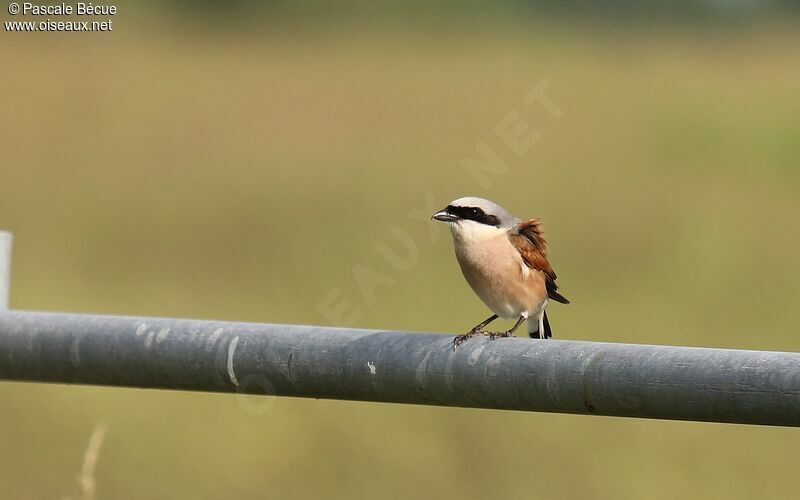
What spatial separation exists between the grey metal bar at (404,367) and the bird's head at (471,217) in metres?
1.75

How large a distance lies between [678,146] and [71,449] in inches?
272

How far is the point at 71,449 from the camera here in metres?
8.27

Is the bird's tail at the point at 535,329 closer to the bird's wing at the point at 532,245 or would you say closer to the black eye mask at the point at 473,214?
the bird's wing at the point at 532,245

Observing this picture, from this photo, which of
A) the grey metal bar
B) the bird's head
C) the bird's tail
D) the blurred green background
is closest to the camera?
the grey metal bar

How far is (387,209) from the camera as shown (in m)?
11.8

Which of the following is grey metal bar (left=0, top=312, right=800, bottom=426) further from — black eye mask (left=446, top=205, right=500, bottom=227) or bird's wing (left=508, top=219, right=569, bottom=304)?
bird's wing (left=508, top=219, right=569, bottom=304)

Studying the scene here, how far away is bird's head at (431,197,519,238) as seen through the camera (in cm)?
452

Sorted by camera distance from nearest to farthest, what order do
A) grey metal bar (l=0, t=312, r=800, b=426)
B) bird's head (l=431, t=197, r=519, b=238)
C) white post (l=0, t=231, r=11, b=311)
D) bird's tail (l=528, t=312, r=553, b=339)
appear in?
grey metal bar (l=0, t=312, r=800, b=426)
white post (l=0, t=231, r=11, b=311)
bird's head (l=431, t=197, r=519, b=238)
bird's tail (l=528, t=312, r=553, b=339)

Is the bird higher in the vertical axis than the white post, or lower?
lower

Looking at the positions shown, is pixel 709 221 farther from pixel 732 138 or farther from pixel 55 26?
pixel 55 26

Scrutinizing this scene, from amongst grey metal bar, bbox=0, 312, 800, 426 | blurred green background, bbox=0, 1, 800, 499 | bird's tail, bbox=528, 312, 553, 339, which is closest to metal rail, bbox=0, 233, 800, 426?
grey metal bar, bbox=0, 312, 800, 426

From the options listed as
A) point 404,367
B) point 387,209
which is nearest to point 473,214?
point 404,367

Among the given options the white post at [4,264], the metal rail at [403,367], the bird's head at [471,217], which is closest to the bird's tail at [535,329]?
the bird's head at [471,217]

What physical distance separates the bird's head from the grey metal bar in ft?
5.75
